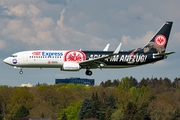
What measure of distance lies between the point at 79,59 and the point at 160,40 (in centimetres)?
2018

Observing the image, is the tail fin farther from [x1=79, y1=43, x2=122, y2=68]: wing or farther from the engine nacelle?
the engine nacelle

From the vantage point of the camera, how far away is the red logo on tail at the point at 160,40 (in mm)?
142375

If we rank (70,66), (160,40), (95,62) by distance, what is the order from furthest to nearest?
(160,40), (95,62), (70,66)

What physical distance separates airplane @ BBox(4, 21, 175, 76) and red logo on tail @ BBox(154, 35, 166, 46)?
6.65 meters

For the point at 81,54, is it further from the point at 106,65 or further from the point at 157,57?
the point at 157,57

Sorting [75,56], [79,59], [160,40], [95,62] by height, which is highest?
[160,40]

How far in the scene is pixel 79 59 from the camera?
434 feet

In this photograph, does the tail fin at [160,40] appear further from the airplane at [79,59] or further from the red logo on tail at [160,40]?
the airplane at [79,59]

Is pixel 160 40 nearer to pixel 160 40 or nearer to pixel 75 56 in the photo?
pixel 160 40

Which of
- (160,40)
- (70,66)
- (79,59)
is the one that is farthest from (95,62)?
(160,40)

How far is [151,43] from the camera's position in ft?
466

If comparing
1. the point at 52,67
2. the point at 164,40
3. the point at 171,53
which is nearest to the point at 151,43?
the point at 164,40

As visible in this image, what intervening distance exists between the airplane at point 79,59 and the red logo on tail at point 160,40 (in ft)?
21.8

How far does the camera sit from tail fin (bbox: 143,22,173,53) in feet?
461
